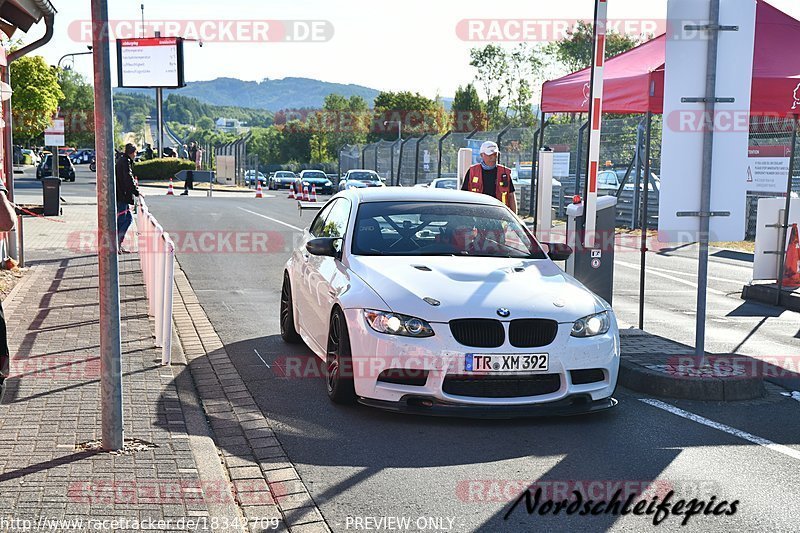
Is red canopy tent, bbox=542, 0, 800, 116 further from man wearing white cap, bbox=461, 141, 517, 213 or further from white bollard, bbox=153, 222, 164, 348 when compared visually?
white bollard, bbox=153, 222, 164, 348

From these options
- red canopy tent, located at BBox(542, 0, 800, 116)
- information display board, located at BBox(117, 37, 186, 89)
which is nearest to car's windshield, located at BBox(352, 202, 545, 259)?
red canopy tent, located at BBox(542, 0, 800, 116)

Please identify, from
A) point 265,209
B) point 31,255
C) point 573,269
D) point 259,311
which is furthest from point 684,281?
point 265,209

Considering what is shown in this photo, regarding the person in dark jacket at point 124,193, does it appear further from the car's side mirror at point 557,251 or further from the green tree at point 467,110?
the green tree at point 467,110

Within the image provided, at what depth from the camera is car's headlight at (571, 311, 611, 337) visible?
264 inches

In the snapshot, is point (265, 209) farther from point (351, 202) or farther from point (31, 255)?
point (351, 202)

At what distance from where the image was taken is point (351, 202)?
836 centimetres

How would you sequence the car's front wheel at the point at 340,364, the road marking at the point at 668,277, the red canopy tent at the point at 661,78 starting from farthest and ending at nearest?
the road marking at the point at 668,277
the red canopy tent at the point at 661,78
the car's front wheel at the point at 340,364

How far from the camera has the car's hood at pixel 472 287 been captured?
658 cm

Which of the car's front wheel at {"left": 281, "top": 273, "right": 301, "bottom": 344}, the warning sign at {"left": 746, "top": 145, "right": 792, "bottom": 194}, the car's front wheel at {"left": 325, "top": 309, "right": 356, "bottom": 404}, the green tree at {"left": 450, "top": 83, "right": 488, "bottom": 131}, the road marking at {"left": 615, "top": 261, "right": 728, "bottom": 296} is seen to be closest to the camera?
the car's front wheel at {"left": 325, "top": 309, "right": 356, "bottom": 404}

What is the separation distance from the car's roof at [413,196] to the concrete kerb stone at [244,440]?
1.79 meters

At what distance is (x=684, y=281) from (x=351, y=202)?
344 inches

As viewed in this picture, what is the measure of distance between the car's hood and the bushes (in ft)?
178

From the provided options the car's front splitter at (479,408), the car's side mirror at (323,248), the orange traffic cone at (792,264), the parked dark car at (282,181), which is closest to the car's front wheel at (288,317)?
the car's side mirror at (323,248)

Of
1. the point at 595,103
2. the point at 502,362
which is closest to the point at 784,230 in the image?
the point at 595,103
